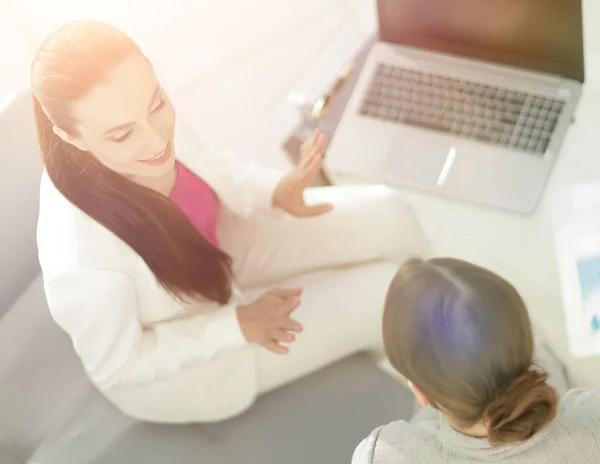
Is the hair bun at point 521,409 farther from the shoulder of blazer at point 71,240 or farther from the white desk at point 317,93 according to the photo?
the shoulder of blazer at point 71,240

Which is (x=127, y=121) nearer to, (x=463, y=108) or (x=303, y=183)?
(x=303, y=183)

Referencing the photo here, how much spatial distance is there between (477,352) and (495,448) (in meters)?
0.11

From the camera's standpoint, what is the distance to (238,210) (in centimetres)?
94

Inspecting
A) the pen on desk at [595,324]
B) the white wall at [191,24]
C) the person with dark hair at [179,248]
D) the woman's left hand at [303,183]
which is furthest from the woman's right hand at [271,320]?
the white wall at [191,24]

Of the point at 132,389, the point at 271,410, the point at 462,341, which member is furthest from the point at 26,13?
the point at 462,341

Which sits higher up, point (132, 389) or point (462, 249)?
point (462, 249)

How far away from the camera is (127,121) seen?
64cm

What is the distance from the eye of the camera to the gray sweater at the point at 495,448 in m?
0.63

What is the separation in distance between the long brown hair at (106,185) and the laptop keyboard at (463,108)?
311 mm

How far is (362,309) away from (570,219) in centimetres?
28

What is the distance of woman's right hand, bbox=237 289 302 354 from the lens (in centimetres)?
87

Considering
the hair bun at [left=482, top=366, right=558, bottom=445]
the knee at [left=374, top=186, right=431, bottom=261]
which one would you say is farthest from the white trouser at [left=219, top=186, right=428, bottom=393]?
the hair bun at [left=482, top=366, right=558, bottom=445]

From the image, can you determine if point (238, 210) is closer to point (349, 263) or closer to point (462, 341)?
point (349, 263)

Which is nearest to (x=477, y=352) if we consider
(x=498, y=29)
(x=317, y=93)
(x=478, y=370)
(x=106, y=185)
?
(x=478, y=370)
